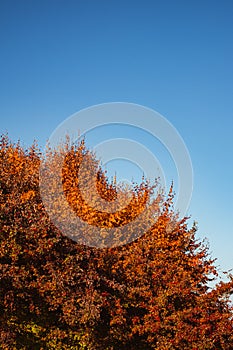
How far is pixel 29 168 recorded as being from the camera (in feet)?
102

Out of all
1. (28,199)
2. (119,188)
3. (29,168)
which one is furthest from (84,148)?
(28,199)

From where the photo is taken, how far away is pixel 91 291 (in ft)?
75.5

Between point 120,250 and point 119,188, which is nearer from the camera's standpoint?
point 120,250

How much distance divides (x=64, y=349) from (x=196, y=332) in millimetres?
6602

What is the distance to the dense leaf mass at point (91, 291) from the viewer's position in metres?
22.4

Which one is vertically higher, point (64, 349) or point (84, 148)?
point (84, 148)

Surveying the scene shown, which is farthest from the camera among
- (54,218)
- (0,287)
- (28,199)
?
(28,199)

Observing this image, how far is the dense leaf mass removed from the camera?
73.5 feet

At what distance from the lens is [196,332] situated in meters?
23.5

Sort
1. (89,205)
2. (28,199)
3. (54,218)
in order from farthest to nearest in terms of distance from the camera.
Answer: (89,205) < (28,199) < (54,218)

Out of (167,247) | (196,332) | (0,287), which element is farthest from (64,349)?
(167,247)

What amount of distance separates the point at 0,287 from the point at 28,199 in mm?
7060

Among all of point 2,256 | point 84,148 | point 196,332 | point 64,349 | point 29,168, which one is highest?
point 84,148

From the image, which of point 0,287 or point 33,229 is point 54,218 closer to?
point 33,229
